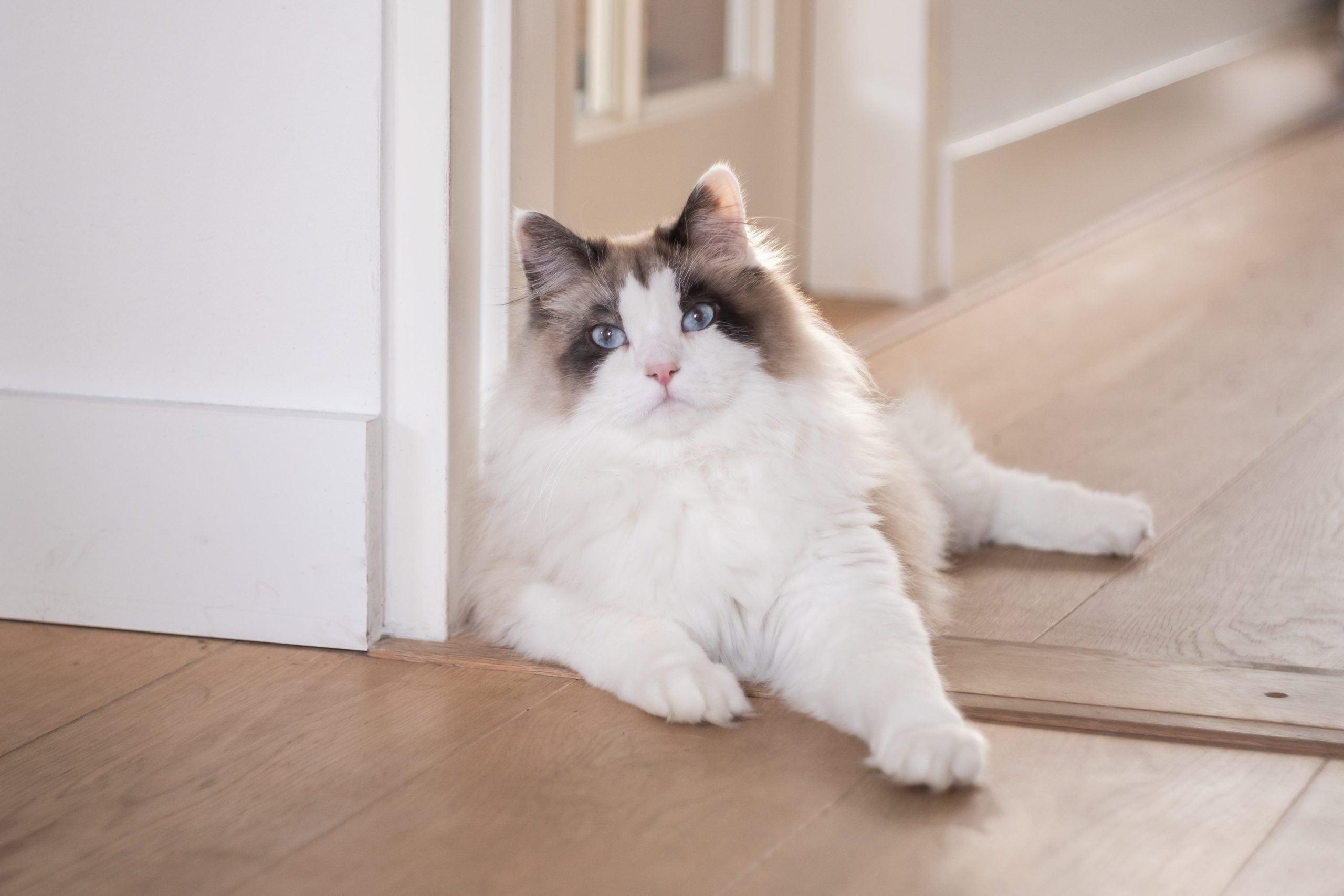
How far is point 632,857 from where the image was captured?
1.21m

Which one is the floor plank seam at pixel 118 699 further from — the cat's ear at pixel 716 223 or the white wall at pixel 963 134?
the white wall at pixel 963 134

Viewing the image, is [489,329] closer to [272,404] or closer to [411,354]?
[411,354]

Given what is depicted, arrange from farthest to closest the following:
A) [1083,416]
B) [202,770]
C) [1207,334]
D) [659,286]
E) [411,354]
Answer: [1207,334] → [1083,416] → [411,354] → [659,286] → [202,770]

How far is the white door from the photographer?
3062mm

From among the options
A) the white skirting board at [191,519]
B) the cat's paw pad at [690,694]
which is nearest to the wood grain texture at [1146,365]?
the cat's paw pad at [690,694]

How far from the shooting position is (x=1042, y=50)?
4.04 m

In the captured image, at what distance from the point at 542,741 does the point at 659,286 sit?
51 centimetres

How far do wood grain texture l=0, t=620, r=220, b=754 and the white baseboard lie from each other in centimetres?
249

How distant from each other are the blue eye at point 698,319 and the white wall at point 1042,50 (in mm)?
2257

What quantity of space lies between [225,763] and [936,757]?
683 mm

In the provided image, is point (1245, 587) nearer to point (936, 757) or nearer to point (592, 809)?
point (936, 757)

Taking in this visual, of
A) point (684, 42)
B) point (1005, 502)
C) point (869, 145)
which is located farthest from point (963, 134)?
point (1005, 502)

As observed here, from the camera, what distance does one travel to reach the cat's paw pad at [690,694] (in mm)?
1456

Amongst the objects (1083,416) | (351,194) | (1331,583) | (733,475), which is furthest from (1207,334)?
(351,194)
